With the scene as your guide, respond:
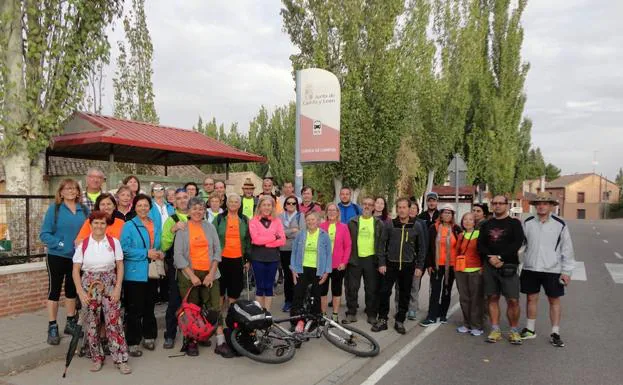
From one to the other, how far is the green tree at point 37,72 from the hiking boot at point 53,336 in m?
3.76

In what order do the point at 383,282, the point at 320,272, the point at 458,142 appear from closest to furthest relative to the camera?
the point at 320,272
the point at 383,282
the point at 458,142

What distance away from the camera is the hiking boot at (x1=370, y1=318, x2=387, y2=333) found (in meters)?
5.95

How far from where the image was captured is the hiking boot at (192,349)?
4841 mm

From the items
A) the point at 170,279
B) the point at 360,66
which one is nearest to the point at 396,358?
the point at 170,279

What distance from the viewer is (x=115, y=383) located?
13.4 feet

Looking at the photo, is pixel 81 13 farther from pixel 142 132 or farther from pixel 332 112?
pixel 332 112

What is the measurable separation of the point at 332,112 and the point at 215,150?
3.31 meters

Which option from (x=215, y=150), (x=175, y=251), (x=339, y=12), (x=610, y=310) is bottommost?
(x=610, y=310)

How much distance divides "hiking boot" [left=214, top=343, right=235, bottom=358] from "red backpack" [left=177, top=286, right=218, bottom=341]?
224mm

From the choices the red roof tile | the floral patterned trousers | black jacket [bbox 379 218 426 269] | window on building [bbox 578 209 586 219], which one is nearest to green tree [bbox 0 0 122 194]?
the red roof tile

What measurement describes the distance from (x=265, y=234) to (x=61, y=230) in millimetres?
2336

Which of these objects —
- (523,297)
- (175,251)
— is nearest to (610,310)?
(523,297)

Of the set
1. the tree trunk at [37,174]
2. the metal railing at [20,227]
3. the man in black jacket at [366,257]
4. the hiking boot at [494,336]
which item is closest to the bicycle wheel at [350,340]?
the man in black jacket at [366,257]

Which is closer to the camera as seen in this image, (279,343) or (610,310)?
(279,343)
